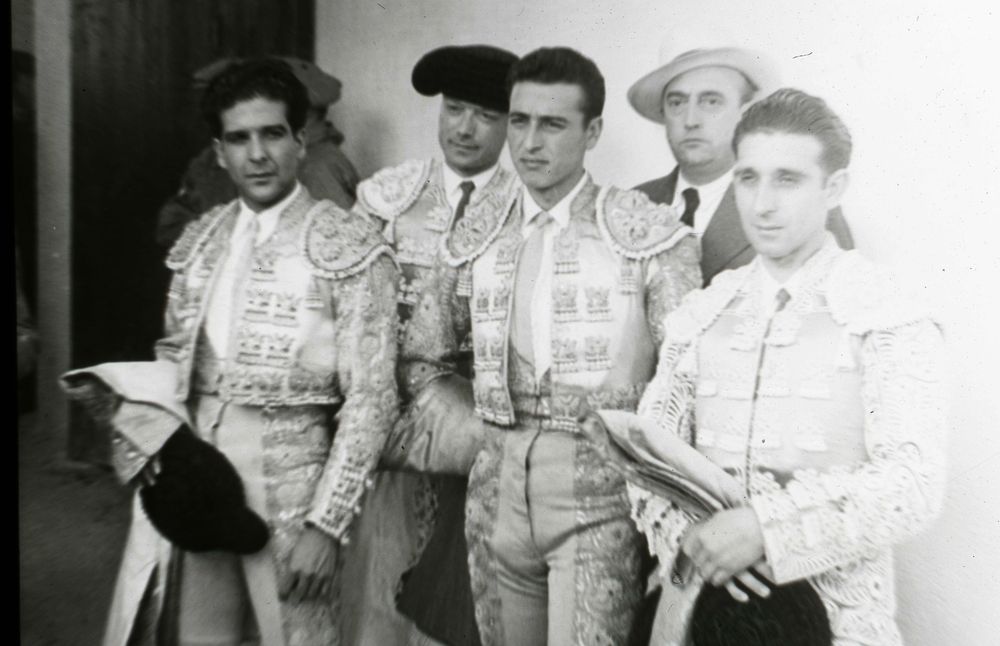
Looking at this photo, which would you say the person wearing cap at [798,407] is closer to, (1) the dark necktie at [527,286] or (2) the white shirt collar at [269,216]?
(1) the dark necktie at [527,286]

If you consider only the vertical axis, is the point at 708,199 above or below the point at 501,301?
above

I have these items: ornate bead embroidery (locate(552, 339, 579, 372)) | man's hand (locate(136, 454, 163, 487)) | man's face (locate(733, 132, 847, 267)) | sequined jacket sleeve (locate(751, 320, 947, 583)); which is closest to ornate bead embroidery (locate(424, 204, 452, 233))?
ornate bead embroidery (locate(552, 339, 579, 372))

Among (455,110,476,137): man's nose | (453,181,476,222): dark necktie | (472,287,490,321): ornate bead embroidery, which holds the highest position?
(455,110,476,137): man's nose

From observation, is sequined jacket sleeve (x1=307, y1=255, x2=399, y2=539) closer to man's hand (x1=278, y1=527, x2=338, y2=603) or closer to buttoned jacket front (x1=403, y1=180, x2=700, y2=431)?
man's hand (x1=278, y1=527, x2=338, y2=603)

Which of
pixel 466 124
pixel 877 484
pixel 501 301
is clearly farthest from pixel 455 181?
pixel 877 484

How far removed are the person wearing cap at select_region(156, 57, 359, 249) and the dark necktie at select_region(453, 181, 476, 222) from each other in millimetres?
326

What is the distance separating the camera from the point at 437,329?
8.87 ft

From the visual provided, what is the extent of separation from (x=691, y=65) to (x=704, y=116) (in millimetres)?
141

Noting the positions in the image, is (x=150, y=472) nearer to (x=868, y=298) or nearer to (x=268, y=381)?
(x=268, y=381)

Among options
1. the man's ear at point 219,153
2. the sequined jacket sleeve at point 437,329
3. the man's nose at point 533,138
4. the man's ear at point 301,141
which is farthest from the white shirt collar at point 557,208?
the man's ear at point 219,153

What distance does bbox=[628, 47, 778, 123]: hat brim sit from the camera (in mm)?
2428

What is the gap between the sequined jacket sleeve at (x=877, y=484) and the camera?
2240 millimetres

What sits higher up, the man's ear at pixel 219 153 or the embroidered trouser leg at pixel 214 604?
the man's ear at pixel 219 153

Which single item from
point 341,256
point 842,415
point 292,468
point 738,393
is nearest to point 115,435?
point 292,468
